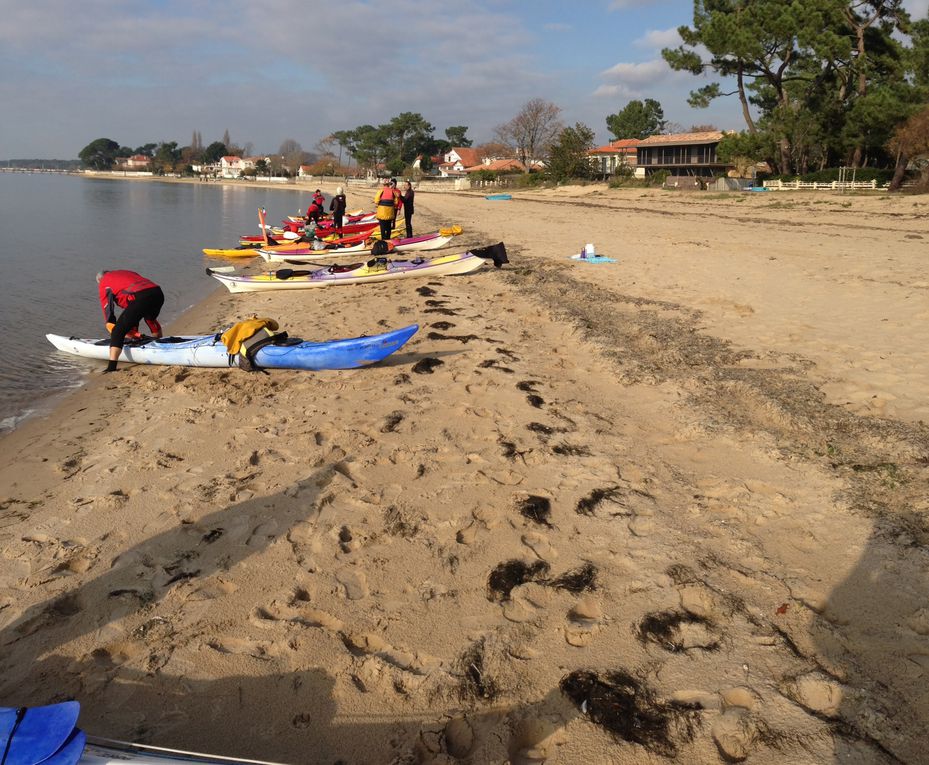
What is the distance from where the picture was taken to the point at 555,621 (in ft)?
10.2

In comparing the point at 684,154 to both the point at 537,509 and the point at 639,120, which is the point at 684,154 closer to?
the point at 639,120

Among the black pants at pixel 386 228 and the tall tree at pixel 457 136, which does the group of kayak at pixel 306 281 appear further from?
the tall tree at pixel 457 136

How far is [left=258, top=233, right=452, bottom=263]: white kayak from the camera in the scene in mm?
15375

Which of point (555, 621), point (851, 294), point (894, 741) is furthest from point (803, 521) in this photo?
point (851, 294)

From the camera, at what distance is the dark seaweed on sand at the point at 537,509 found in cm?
399

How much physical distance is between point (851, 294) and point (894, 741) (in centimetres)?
859

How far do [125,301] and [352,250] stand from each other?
855 cm

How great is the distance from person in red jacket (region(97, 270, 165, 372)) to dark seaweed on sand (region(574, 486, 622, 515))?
6071 mm

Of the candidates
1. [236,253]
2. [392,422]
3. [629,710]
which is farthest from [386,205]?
[629,710]

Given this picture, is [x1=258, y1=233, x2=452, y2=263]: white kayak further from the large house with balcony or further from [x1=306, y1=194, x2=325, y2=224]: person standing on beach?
the large house with balcony

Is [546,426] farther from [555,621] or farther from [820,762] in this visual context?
[820,762]

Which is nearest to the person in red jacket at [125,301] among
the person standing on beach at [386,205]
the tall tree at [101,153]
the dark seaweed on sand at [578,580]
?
the dark seaweed on sand at [578,580]

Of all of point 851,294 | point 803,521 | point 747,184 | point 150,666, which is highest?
point 747,184

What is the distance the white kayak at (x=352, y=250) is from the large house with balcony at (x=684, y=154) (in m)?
43.4
